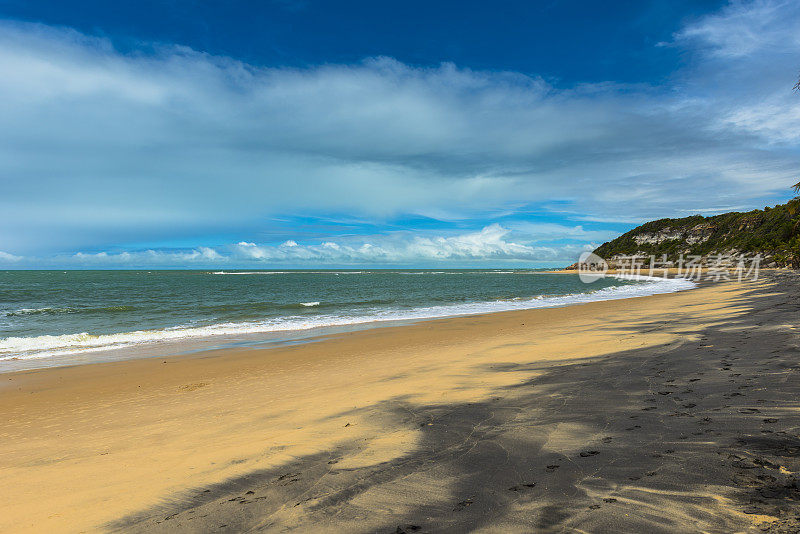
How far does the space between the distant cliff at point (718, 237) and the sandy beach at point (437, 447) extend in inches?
2612

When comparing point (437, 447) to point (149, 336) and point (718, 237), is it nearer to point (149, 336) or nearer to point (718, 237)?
point (149, 336)

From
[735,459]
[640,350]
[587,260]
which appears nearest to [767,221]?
[587,260]

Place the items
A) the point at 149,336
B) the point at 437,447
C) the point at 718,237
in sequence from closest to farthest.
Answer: the point at 437,447
the point at 149,336
the point at 718,237

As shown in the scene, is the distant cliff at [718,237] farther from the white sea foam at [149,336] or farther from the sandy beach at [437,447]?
the sandy beach at [437,447]

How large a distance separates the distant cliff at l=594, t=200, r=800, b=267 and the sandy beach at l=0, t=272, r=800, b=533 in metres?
66.4

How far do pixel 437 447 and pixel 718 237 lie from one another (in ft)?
498

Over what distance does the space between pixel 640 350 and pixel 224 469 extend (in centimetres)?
1004

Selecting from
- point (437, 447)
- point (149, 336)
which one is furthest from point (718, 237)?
point (437, 447)

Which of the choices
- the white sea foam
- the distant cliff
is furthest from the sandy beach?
the distant cliff

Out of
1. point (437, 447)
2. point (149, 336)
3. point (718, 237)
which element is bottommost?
point (149, 336)

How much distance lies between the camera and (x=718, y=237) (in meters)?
122

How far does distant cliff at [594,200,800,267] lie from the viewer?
257ft

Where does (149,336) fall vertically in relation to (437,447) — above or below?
below

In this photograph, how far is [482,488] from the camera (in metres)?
4.07
